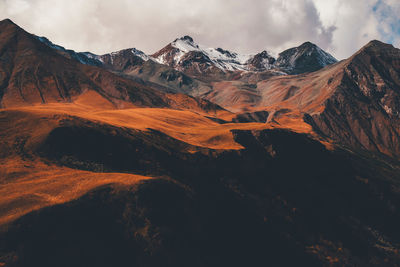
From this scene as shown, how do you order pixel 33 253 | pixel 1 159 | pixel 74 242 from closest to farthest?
1. pixel 33 253
2. pixel 74 242
3. pixel 1 159

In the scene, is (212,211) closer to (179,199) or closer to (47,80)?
(179,199)

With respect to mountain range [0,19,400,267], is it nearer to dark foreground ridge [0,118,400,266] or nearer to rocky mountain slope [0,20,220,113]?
dark foreground ridge [0,118,400,266]

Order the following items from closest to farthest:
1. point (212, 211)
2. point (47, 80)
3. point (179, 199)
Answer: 1. point (179, 199)
2. point (212, 211)
3. point (47, 80)

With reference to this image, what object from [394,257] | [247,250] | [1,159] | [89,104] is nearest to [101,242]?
[1,159]

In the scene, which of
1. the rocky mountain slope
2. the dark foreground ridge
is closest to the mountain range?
the dark foreground ridge

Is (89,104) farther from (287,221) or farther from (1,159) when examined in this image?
(287,221)

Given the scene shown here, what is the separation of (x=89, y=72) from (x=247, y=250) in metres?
185

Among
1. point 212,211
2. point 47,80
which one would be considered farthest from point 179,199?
point 47,80

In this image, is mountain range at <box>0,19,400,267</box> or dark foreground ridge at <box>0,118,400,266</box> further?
mountain range at <box>0,19,400,267</box>

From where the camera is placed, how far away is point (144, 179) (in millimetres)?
37406

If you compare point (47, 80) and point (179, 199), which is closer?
point (179, 199)

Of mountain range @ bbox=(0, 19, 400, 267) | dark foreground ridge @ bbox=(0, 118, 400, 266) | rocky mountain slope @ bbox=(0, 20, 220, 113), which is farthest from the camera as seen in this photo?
rocky mountain slope @ bbox=(0, 20, 220, 113)

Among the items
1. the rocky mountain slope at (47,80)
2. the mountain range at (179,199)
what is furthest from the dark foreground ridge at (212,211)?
the rocky mountain slope at (47,80)

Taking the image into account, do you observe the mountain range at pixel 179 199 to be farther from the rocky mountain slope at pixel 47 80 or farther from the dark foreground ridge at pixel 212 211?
the rocky mountain slope at pixel 47 80
